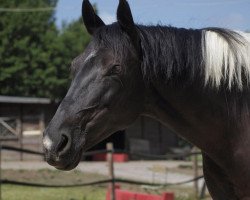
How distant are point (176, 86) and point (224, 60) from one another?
0.29 meters

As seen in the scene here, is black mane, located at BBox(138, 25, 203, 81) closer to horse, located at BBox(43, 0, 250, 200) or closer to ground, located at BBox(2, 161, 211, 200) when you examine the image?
horse, located at BBox(43, 0, 250, 200)

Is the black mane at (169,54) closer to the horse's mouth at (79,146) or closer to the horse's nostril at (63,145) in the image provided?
the horse's mouth at (79,146)

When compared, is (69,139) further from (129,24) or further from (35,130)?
(35,130)

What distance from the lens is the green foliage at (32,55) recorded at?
30734 mm

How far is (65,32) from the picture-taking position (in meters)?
35.2

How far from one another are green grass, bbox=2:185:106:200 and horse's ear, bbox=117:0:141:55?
7780 millimetres

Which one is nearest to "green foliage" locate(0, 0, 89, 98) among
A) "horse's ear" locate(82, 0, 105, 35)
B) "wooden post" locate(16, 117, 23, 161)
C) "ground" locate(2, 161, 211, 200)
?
"wooden post" locate(16, 117, 23, 161)

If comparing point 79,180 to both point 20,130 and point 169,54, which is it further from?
point 169,54

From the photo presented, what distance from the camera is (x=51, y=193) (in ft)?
38.5

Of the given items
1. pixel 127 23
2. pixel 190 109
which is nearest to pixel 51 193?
pixel 190 109

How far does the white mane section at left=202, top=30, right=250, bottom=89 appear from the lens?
2.75 metres

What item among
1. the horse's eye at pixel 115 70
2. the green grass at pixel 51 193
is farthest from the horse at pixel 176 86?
the green grass at pixel 51 193

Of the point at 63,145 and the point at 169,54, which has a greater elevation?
the point at 169,54

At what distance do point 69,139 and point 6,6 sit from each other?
33.4m
